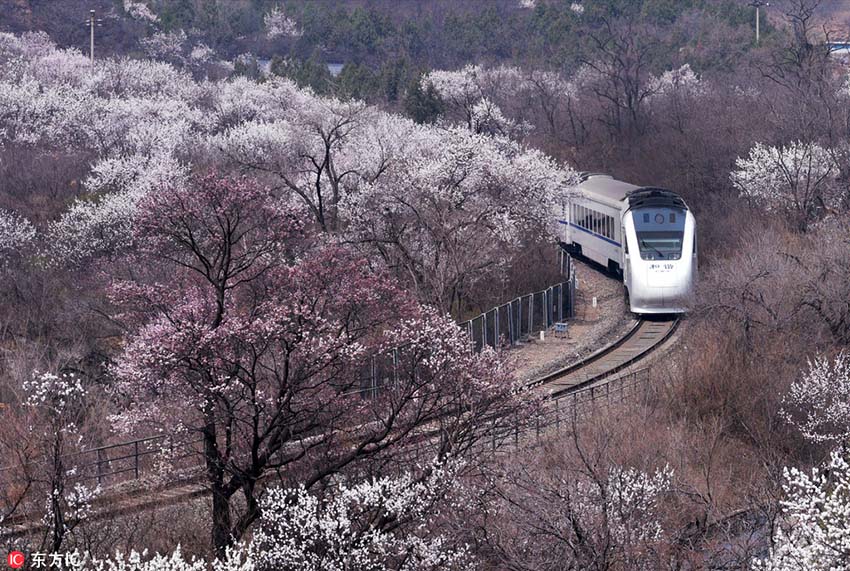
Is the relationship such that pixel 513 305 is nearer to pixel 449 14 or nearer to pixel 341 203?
pixel 341 203

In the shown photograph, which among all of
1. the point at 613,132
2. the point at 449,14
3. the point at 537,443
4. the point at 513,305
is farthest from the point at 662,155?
the point at 449,14

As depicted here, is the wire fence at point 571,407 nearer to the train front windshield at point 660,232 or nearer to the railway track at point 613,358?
the railway track at point 613,358

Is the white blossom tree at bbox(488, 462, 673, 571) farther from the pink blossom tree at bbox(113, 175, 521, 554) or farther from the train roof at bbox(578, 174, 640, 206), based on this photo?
the train roof at bbox(578, 174, 640, 206)

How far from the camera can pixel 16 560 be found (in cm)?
1355

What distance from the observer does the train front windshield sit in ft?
94.6

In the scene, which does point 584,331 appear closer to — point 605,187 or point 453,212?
point 453,212

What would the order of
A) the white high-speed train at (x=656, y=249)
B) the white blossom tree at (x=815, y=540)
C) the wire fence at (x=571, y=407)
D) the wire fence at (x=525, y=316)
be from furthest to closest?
the white high-speed train at (x=656, y=249) < the wire fence at (x=525, y=316) < the wire fence at (x=571, y=407) < the white blossom tree at (x=815, y=540)

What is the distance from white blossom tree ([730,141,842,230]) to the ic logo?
2391 centimetres

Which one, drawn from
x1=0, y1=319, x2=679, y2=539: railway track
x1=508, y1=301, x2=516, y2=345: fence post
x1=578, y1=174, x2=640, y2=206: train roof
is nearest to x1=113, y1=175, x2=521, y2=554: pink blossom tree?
x1=0, y1=319, x2=679, y2=539: railway track

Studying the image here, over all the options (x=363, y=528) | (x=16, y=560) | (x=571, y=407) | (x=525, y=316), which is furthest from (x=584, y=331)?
(x=16, y=560)

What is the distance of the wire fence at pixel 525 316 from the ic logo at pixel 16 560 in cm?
1385

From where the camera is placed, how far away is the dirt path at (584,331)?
2720 centimetres

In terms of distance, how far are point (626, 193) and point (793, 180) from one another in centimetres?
679

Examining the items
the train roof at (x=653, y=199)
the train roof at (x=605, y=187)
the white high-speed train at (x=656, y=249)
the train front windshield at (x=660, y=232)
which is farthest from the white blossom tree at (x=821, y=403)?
the train roof at (x=605, y=187)
